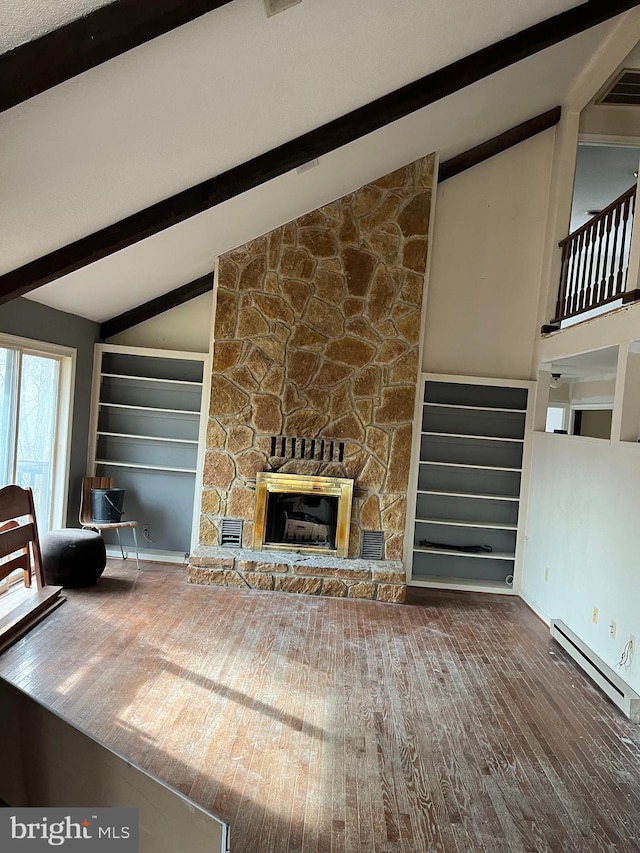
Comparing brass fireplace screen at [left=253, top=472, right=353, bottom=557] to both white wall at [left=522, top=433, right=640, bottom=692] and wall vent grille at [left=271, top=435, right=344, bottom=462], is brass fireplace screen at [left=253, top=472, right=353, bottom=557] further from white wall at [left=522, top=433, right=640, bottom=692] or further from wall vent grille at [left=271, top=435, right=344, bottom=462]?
white wall at [left=522, top=433, right=640, bottom=692]

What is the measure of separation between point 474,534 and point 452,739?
3544 mm

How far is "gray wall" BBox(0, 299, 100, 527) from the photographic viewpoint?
18.9 feet

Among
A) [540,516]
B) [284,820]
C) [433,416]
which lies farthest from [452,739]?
[433,416]

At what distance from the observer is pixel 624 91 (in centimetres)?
600

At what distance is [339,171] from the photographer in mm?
5727

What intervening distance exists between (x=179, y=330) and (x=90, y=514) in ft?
6.78

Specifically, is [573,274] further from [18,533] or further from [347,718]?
Answer: [18,533]

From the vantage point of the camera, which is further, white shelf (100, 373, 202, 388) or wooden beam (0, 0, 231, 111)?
white shelf (100, 373, 202, 388)

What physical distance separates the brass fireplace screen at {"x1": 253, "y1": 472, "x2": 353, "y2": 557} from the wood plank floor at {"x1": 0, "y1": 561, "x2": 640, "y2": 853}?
0.83 m

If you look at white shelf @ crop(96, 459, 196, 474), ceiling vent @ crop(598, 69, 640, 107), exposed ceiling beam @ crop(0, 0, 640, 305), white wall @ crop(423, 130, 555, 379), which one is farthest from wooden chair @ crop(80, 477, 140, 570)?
ceiling vent @ crop(598, 69, 640, 107)

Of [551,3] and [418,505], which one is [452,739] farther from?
[551,3]

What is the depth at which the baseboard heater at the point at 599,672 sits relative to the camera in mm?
4113

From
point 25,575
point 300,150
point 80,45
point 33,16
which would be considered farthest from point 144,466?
point 33,16

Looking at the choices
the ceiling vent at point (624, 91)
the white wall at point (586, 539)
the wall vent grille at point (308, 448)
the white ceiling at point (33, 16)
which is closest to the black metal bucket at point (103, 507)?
the wall vent grille at point (308, 448)
